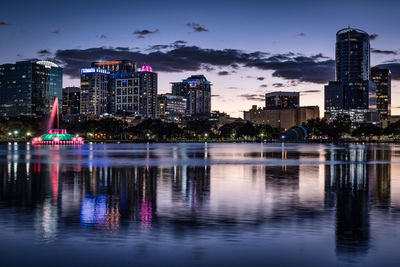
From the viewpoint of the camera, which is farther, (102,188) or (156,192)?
(102,188)

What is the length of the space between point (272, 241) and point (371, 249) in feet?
7.99

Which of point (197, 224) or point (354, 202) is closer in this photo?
point (197, 224)

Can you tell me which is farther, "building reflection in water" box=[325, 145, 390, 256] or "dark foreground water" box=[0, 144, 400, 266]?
"building reflection in water" box=[325, 145, 390, 256]

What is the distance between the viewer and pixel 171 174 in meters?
33.0

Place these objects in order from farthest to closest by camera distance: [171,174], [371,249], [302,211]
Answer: [171,174]
[302,211]
[371,249]

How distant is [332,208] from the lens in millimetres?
18438

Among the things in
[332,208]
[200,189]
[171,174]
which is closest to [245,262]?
[332,208]

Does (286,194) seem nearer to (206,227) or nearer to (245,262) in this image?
(206,227)

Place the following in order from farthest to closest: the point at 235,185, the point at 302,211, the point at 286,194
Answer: the point at 235,185
the point at 286,194
the point at 302,211

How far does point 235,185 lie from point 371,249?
585 inches

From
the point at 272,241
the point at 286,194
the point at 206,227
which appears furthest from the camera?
the point at 286,194

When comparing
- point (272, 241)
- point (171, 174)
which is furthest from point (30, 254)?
point (171, 174)

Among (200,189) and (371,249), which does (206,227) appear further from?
(200,189)

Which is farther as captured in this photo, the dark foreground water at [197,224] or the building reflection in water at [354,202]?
the building reflection in water at [354,202]
